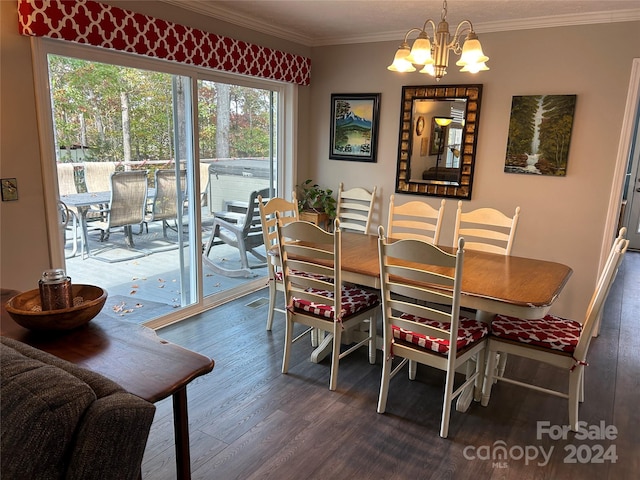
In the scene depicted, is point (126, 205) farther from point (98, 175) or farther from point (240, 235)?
point (240, 235)

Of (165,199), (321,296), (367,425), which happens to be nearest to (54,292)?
(321,296)

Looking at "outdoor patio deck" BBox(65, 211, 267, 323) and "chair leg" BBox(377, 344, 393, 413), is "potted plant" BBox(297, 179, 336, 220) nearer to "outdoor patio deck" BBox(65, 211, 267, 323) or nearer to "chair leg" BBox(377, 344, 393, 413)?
"outdoor patio deck" BBox(65, 211, 267, 323)

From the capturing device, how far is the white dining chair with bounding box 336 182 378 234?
4.30m

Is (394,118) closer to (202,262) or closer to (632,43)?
(632,43)

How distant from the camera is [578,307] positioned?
367 cm

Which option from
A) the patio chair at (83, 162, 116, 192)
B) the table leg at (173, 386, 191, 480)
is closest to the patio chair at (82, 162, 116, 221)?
the patio chair at (83, 162, 116, 192)

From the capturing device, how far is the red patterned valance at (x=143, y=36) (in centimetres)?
240

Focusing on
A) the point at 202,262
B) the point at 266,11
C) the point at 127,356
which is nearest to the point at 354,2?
the point at 266,11

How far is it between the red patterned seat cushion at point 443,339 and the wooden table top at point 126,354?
4.34 ft

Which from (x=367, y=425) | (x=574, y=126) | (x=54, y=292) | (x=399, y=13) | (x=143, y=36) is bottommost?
(x=367, y=425)

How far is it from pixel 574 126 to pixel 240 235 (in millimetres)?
2940

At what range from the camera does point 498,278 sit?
2.52 m

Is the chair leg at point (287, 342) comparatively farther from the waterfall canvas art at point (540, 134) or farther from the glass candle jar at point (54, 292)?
the waterfall canvas art at point (540, 134)

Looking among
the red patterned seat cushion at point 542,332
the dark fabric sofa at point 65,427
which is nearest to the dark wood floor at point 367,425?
the red patterned seat cushion at point 542,332
